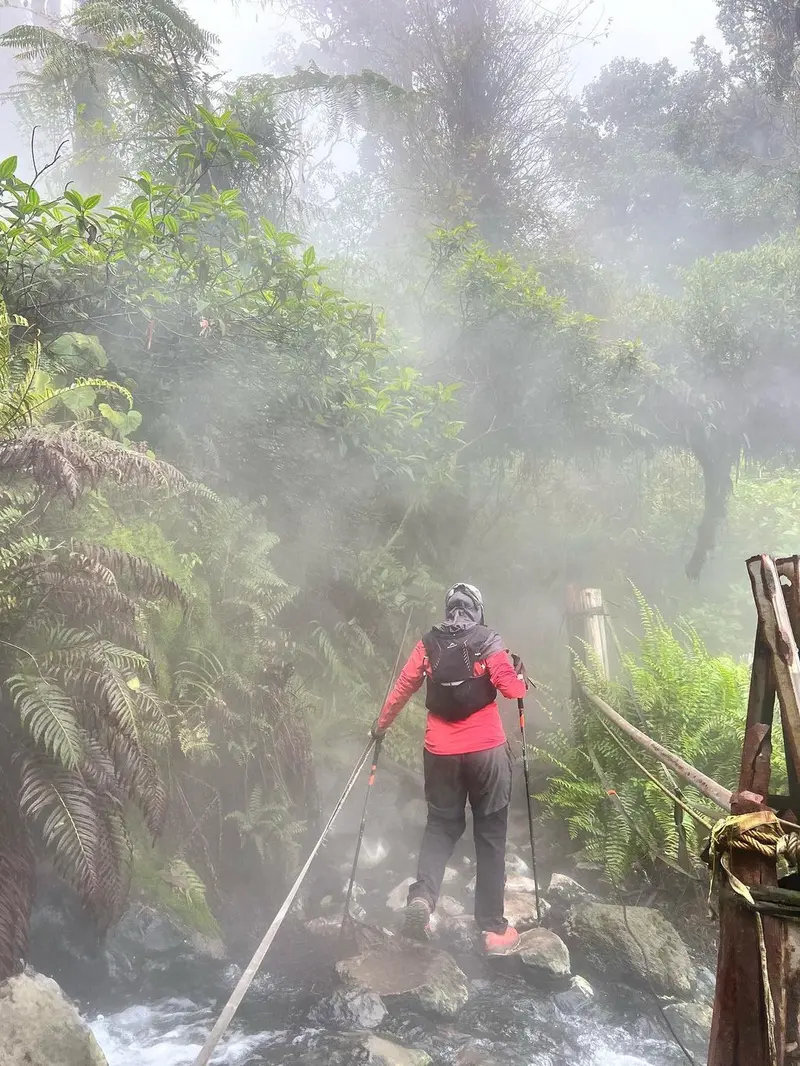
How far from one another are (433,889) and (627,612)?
7.80m

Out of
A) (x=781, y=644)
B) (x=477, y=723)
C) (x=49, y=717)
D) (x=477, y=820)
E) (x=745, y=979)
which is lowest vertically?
(x=477, y=820)

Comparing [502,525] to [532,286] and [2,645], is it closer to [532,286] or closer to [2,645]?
[532,286]

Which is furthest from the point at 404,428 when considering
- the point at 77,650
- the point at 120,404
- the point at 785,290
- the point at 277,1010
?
the point at 785,290

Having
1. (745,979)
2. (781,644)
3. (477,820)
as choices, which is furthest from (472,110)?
(745,979)

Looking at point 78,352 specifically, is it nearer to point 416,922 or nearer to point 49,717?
point 49,717

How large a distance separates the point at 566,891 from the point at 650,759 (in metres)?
1.19

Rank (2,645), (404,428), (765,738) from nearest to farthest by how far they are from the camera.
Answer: (765,738), (2,645), (404,428)

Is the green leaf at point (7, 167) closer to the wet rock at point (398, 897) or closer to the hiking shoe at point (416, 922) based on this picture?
the hiking shoe at point (416, 922)

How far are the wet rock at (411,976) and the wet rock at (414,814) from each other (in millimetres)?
1865

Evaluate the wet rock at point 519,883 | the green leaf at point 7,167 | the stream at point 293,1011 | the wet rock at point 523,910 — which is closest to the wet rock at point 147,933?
the stream at point 293,1011

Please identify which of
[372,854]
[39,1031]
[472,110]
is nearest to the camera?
[39,1031]

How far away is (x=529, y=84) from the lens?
46.3 feet

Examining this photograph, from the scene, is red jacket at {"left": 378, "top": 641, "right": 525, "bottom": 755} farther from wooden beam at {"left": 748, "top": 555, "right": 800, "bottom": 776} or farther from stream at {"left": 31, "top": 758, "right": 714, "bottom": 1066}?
wooden beam at {"left": 748, "top": 555, "right": 800, "bottom": 776}

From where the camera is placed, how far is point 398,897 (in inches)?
178
